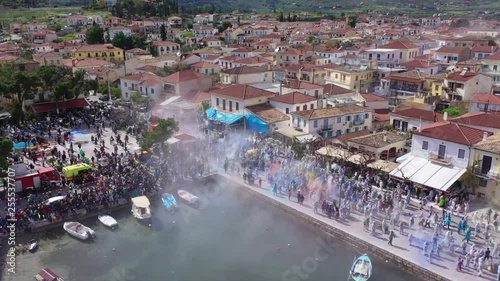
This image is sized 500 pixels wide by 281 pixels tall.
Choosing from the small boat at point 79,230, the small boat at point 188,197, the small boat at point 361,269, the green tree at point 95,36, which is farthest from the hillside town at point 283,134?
the green tree at point 95,36

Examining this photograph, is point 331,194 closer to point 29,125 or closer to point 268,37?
point 29,125

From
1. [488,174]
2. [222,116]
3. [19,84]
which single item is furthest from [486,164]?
[19,84]

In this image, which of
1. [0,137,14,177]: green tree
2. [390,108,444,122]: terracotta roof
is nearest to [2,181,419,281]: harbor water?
[0,137,14,177]: green tree

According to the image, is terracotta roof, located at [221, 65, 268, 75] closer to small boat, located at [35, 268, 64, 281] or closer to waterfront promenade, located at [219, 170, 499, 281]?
waterfront promenade, located at [219, 170, 499, 281]

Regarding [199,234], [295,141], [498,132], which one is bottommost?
[199,234]

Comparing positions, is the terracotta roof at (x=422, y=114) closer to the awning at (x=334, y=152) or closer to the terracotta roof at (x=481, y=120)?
the terracotta roof at (x=481, y=120)

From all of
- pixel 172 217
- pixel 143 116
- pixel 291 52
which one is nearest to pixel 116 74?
pixel 143 116
